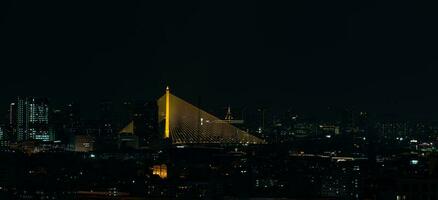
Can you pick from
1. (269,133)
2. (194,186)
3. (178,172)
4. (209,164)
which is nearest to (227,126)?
(269,133)

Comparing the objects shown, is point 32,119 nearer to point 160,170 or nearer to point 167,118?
point 167,118

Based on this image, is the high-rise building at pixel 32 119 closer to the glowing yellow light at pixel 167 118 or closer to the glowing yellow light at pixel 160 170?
the glowing yellow light at pixel 167 118

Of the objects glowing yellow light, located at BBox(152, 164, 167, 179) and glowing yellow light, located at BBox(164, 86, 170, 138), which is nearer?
glowing yellow light, located at BBox(152, 164, 167, 179)

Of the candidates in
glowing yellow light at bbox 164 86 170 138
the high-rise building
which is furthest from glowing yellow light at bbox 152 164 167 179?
the high-rise building

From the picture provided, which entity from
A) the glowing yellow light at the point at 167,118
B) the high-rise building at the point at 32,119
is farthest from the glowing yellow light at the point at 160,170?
the high-rise building at the point at 32,119

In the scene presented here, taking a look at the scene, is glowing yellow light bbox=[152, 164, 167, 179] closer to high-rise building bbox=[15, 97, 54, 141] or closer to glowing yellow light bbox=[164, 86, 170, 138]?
glowing yellow light bbox=[164, 86, 170, 138]

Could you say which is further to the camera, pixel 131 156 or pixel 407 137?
pixel 407 137

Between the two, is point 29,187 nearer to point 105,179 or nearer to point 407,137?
point 105,179

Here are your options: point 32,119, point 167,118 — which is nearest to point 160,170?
point 167,118
